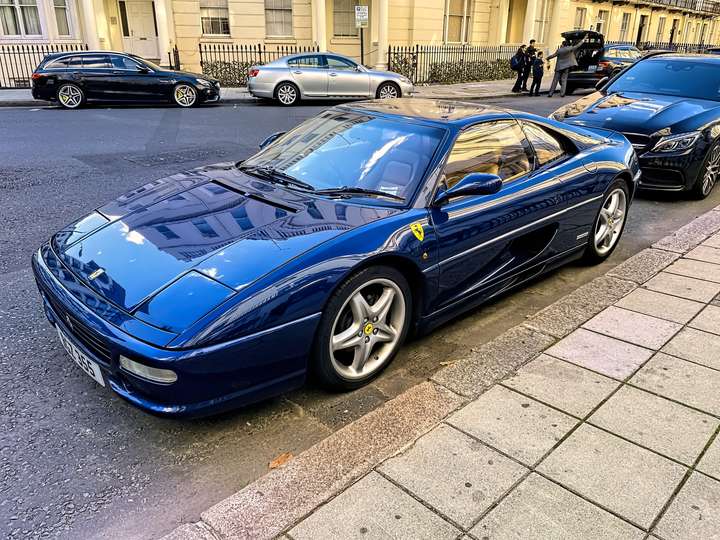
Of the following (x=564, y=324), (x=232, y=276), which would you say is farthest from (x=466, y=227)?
(x=232, y=276)

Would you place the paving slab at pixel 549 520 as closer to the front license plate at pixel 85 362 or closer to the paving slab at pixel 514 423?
the paving slab at pixel 514 423

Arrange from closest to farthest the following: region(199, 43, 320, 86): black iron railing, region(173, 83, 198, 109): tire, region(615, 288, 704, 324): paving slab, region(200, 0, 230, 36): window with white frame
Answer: region(615, 288, 704, 324): paving slab < region(173, 83, 198, 109): tire < region(199, 43, 320, 86): black iron railing < region(200, 0, 230, 36): window with white frame

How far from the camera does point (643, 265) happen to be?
4812 mm

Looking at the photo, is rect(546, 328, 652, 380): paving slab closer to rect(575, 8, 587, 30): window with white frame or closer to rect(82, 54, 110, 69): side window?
rect(82, 54, 110, 69): side window

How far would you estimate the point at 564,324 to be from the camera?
12.3ft

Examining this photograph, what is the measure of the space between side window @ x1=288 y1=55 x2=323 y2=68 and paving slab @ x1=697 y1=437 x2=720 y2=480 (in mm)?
14767

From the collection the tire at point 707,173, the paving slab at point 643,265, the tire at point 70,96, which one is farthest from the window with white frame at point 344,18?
the paving slab at point 643,265

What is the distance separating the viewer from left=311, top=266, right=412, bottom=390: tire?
9.07 feet

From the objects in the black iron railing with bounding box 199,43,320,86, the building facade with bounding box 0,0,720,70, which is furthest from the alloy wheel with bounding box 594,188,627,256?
the building facade with bounding box 0,0,720,70

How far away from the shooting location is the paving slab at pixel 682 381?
2.92 metres

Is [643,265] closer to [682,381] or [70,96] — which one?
[682,381]

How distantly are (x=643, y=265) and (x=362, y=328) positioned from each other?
306cm

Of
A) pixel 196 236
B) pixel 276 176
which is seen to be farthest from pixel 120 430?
pixel 276 176

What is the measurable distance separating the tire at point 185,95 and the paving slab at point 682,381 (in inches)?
549
